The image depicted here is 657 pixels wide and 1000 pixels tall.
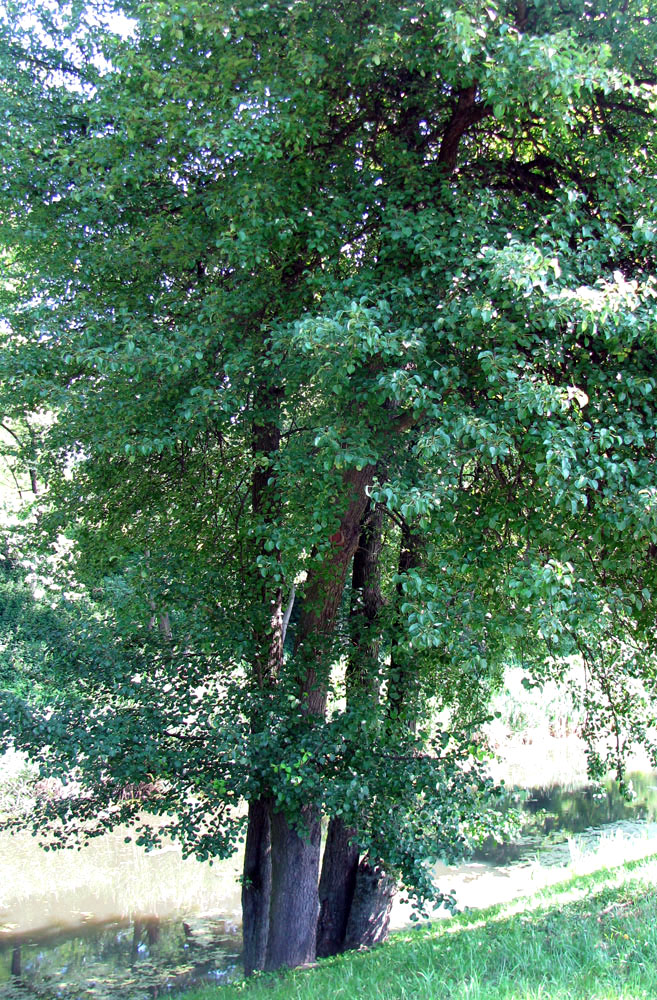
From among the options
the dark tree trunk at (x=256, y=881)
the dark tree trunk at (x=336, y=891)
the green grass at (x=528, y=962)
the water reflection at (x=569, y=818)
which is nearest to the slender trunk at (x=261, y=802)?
Result: the dark tree trunk at (x=256, y=881)

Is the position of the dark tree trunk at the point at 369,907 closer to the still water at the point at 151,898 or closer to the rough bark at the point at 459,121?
the still water at the point at 151,898

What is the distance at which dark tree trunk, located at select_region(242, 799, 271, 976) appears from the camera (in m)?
8.80

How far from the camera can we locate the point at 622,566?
17.3 feet

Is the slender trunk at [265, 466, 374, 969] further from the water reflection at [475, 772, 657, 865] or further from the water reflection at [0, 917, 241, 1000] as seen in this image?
the water reflection at [475, 772, 657, 865]

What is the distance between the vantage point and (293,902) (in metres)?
8.05

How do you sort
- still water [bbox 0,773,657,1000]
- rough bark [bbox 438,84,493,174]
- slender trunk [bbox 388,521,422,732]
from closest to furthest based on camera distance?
rough bark [bbox 438,84,493,174] < slender trunk [bbox 388,521,422,732] < still water [bbox 0,773,657,1000]

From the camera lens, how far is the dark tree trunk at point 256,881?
8.80 meters

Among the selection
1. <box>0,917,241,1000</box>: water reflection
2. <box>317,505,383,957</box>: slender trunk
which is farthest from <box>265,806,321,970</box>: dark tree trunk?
<box>0,917,241,1000</box>: water reflection

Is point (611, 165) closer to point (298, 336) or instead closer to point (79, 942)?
point (298, 336)

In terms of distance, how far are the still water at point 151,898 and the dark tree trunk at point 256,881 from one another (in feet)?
9.23

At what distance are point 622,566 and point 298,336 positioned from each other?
2.63m

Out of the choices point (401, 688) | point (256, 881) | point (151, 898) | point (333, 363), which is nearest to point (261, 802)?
point (256, 881)

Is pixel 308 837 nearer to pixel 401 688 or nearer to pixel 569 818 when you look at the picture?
pixel 401 688

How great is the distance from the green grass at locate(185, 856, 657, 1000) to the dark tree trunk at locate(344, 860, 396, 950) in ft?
5.66
